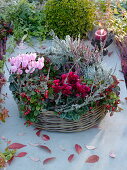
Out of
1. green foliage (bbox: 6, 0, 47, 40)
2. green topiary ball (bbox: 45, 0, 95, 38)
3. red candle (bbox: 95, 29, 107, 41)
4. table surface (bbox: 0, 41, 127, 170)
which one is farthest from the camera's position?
green foliage (bbox: 6, 0, 47, 40)

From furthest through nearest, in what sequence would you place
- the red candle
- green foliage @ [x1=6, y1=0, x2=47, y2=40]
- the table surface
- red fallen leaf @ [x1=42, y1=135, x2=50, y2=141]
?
green foliage @ [x1=6, y1=0, x2=47, y2=40] < the red candle < red fallen leaf @ [x1=42, y1=135, x2=50, y2=141] < the table surface

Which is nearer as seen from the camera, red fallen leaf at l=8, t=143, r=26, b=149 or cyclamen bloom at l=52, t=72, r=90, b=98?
cyclamen bloom at l=52, t=72, r=90, b=98

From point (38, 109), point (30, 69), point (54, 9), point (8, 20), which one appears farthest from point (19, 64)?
point (8, 20)

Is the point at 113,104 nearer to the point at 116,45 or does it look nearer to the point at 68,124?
the point at 68,124

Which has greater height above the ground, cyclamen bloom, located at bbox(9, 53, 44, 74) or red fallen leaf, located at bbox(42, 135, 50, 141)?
cyclamen bloom, located at bbox(9, 53, 44, 74)

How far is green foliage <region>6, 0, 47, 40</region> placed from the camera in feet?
14.0

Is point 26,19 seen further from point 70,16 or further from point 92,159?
point 92,159

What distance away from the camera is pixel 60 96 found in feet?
8.63

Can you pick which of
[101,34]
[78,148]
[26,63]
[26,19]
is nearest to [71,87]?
[26,63]

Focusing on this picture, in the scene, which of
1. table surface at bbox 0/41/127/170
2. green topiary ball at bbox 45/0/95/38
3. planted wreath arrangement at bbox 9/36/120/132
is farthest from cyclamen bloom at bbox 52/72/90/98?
green topiary ball at bbox 45/0/95/38

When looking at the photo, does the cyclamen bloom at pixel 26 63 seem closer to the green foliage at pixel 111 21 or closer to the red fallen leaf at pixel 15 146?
the red fallen leaf at pixel 15 146

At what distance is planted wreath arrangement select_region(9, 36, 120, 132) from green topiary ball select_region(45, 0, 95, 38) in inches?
49.9

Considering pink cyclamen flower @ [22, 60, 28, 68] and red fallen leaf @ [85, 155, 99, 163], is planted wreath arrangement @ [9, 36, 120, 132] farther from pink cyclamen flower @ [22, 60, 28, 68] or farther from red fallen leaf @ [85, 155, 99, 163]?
red fallen leaf @ [85, 155, 99, 163]

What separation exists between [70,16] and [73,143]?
6.32 feet
